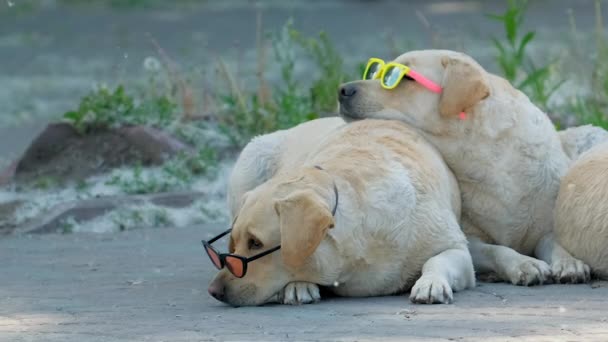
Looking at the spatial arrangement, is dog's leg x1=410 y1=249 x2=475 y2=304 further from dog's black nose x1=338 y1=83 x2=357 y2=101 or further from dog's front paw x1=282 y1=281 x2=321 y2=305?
dog's black nose x1=338 y1=83 x2=357 y2=101

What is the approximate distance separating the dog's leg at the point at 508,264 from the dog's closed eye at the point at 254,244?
135cm

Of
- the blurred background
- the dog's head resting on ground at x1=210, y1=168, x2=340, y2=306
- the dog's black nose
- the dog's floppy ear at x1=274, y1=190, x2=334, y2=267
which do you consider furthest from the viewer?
the blurred background

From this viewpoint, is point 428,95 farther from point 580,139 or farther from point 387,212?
point 580,139

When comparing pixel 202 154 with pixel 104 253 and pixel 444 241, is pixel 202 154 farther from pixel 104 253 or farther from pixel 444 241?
pixel 444 241

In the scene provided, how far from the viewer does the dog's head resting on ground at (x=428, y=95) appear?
666 cm

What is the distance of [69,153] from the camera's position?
33.1 feet

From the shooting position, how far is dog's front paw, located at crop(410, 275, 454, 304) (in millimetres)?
5816

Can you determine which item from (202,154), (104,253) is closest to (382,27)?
(202,154)

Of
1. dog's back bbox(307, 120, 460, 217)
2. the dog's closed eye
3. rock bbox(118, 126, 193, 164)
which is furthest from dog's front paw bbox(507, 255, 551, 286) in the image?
rock bbox(118, 126, 193, 164)

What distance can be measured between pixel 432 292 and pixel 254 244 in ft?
2.63

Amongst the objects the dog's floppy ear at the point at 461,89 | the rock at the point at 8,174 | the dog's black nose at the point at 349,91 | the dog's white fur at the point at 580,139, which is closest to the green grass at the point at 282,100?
the rock at the point at 8,174

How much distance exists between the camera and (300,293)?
590 cm

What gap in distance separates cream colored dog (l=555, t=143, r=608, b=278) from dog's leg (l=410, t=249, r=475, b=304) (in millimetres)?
642

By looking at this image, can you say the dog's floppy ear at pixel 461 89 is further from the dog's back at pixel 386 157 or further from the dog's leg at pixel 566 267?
the dog's leg at pixel 566 267
